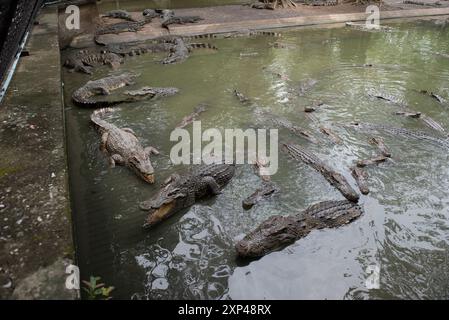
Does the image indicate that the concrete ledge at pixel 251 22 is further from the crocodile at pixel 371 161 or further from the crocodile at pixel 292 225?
the crocodile at pixel 292 225

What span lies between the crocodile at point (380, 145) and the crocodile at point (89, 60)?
6748mm

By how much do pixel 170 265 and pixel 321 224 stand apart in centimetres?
182

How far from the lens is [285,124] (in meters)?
6.51

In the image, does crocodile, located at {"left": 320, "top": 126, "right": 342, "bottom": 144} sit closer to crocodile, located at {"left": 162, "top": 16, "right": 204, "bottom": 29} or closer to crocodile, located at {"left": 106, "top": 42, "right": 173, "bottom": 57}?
crocodile, located at {"left": 106, "top": 42, "right": 173, "bottom": 57}

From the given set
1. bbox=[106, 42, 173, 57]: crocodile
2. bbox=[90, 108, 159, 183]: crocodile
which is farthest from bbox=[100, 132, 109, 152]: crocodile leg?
bbox=[106, 42, 173, 57]: crocodile

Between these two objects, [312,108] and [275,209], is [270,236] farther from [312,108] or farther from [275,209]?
[312,108]

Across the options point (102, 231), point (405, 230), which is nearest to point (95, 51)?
point (102, 231)

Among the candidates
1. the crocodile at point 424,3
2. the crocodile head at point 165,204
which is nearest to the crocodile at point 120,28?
the crocodile head at point 165,204

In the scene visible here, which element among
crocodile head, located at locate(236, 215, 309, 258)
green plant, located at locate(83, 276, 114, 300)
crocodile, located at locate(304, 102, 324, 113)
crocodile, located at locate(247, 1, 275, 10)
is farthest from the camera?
crocodile, located at locate(247, 1, 275, 10)

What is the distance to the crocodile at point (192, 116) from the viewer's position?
649 cm

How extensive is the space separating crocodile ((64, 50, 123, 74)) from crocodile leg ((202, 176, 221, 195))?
233 inches

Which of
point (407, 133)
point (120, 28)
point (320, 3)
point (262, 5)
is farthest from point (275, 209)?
point (320, 3)

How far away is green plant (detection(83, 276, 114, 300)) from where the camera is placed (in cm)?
316

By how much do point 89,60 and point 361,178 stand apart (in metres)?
7.92
